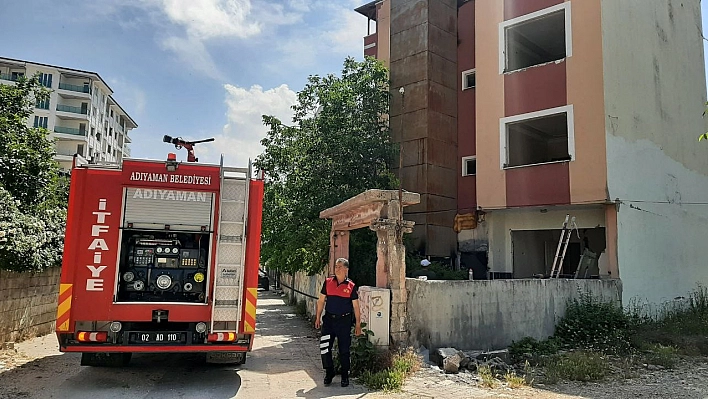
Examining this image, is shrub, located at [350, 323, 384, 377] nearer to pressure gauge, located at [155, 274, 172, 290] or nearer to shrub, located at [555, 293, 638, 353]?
pressure gauge, located at [155, 274, 172, 290]

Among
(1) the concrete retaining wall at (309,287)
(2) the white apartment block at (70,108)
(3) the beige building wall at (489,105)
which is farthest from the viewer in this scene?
(2) the white apartment block at (70,108)

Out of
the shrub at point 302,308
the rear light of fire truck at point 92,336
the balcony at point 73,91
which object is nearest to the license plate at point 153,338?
the rear light of fire truck at point 92,336

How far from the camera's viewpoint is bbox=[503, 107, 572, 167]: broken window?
53.1ft

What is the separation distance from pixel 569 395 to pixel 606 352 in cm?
377

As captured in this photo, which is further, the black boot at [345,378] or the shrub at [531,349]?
the shrub at [531,349]

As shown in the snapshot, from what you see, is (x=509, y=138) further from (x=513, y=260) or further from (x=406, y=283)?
(x=406, y=283)

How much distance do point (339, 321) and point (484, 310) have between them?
3939 mm

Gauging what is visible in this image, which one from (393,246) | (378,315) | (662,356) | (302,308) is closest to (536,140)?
(662,356)

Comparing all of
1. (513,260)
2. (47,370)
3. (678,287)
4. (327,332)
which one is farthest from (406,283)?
(678,287)

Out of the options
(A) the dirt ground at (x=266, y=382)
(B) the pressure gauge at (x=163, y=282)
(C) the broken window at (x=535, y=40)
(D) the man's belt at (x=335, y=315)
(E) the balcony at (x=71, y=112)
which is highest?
(E) the balcony at (x=71, y=112)

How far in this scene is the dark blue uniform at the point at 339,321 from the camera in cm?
727

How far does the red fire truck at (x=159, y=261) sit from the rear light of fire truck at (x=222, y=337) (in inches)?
0.5

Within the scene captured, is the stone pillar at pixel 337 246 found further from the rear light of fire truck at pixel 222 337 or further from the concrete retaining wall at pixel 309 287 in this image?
the rear light of fire truck at pixel 222 337

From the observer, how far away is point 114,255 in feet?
23.0
